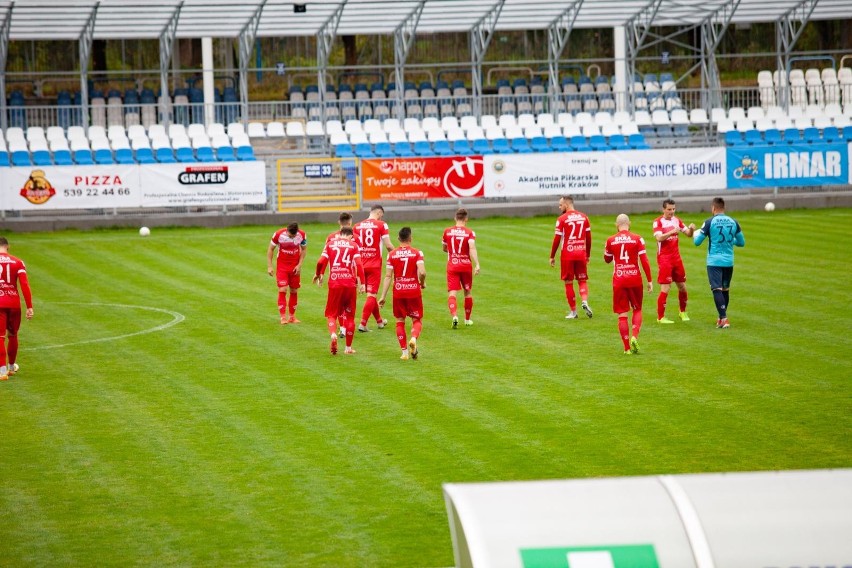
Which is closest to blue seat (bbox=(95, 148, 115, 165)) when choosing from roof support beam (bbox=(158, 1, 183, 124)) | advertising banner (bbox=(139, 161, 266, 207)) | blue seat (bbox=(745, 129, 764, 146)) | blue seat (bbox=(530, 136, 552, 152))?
roof support beam (bbox=(158, 1, 183, 124))

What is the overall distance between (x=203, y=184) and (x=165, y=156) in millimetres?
3558

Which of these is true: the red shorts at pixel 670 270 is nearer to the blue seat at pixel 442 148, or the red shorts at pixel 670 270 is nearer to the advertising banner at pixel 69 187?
the advertising banner at pixel 69 187

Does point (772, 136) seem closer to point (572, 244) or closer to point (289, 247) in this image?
point (572, 244)

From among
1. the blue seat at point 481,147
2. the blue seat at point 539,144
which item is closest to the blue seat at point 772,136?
the blue seat at point 539,144

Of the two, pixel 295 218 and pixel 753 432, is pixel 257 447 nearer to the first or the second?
pixel 753 432

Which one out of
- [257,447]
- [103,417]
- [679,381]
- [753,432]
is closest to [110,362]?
[103,417]

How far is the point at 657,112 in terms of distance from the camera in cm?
4275

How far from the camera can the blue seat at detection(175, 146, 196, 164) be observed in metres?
36.9

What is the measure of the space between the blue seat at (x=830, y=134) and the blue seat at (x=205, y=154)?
20.2 meters

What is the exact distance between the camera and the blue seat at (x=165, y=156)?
3669 cm

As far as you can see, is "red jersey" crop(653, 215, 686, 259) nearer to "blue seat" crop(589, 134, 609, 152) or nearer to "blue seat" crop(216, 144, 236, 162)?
"blue seat" crop(589, 134, 609, 152)

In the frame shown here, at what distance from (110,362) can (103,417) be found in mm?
3373

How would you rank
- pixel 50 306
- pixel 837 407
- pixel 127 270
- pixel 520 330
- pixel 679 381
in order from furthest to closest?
pixel 127 270 → pixel 50 306 → pixel 520 330 → pixel 679 381 → pixel 837 407

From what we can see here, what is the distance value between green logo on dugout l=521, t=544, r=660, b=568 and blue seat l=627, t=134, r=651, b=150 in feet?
119
